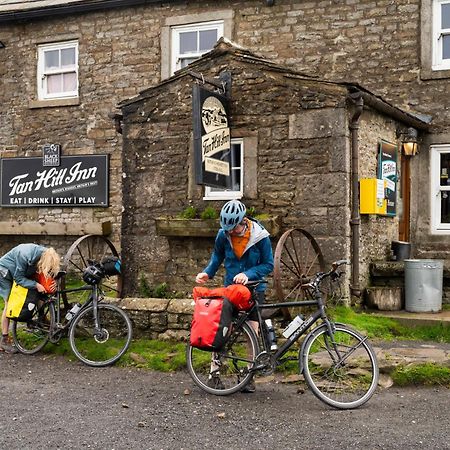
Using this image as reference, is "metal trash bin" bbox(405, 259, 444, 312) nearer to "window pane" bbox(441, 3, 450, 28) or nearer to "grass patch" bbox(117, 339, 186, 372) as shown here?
"grass patch" bbox(117, 339, 186, 372)

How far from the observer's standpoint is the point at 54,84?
1498cm

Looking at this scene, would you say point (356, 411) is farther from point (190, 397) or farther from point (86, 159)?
point (86, 159)

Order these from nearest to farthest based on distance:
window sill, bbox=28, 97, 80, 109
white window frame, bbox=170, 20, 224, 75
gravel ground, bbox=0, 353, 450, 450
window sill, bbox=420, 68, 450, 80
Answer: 1. gravel ground, bbox=0, 353, 450, 450
2. window sill, bbox=420, 68, 450, 80
3. white window frame, bbox=170, 20, 224, 75
4. window sill, bbox=28, 97, 80, 109

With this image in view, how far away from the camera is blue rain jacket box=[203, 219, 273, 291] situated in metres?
6.40

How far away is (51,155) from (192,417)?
33.2 feet

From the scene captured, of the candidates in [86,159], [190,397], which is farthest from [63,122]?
[190,397]

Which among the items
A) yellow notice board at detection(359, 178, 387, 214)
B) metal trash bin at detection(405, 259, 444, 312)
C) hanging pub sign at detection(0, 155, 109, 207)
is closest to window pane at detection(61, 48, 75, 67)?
hanging pub sign at detection(0, 155, 109, 207)

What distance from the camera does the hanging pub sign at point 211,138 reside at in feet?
28.0

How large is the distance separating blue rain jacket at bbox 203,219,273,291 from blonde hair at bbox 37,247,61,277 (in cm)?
242

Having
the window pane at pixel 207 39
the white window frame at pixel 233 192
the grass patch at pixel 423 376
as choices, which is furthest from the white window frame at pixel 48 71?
the grass patch at pixel 423 376

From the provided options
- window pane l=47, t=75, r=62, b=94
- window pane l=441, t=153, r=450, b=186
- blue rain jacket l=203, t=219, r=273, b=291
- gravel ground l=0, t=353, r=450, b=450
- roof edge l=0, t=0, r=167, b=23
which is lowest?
gravel ground l=0, t=353, r=450, b=450

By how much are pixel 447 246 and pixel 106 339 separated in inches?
260

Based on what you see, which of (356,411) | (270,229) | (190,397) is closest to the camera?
(356,411)

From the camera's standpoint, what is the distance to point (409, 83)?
12023 mm
